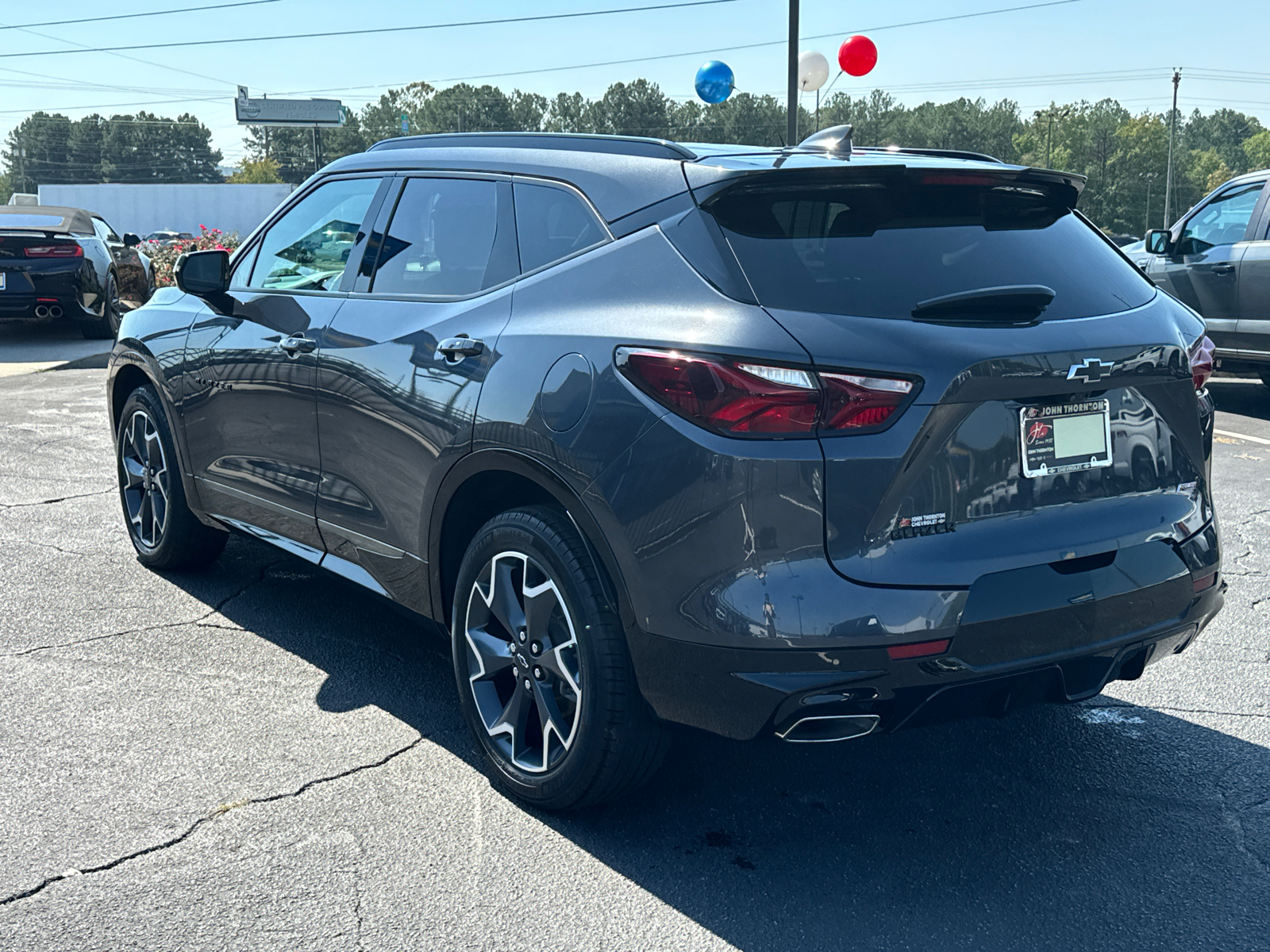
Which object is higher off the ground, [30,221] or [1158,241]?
[30,221]

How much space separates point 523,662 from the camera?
3150 mm

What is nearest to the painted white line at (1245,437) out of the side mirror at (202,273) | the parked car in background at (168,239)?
the side mirror at (202,273)

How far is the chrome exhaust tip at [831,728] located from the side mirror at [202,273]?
299 centimetres

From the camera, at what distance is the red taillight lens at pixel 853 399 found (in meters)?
2.50

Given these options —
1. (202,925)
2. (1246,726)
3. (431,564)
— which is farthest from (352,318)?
(1246,726)

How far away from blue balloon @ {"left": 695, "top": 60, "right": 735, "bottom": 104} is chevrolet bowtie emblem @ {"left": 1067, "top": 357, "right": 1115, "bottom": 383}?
15.3 m

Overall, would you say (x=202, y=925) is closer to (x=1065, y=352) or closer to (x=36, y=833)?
(x=36, y=833)

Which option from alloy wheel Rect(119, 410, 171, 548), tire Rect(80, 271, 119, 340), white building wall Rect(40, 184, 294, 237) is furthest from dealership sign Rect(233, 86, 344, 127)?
alloy wheel Rect(119, 410, 171, 548)

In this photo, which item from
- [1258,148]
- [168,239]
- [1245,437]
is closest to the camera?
[1245,437]

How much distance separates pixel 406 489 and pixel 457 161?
1047mm

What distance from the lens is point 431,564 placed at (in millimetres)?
3457

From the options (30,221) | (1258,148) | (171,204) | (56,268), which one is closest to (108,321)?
(56,268)

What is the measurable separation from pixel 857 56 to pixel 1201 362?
14.2m

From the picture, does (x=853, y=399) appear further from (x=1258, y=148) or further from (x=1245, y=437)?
(x=1258, y=148)
